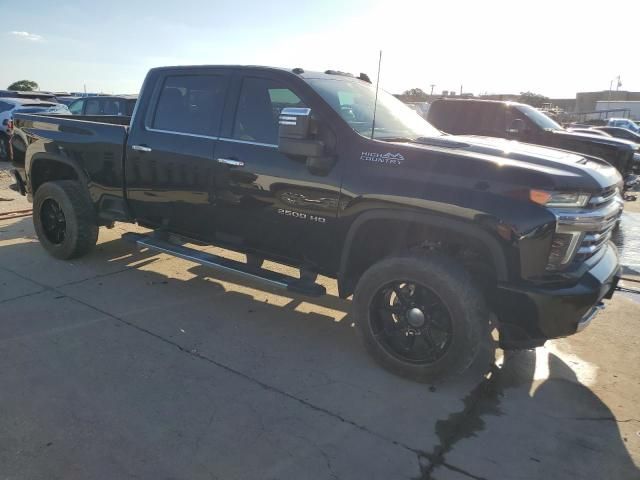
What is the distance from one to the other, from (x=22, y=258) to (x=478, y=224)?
499 centimetres

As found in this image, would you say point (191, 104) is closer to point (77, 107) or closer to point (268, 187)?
point (268, 187)

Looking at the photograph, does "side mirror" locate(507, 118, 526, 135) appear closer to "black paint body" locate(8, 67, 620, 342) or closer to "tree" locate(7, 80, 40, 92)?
"black paint body" locate(8, 67, 620, 342)

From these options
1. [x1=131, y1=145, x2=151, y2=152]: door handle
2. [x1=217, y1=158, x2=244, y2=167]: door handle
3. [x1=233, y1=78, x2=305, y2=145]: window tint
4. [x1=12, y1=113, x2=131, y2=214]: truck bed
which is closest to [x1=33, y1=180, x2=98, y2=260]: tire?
[x1=12, y1=113, x2=131, y2=214]: truck bed

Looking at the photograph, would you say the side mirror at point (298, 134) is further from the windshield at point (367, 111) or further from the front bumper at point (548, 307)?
the front bumper at point (548, 307)

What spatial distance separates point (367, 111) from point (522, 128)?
21.6 feet

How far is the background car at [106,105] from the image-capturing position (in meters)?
11.9

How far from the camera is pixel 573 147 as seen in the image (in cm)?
986

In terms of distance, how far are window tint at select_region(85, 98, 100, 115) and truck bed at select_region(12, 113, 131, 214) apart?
757 centimetres

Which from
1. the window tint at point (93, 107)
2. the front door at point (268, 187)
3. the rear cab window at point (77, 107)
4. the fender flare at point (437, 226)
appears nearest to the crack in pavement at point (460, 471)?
the fender flare at point (437, 226)

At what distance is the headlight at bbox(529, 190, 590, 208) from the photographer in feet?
9.57

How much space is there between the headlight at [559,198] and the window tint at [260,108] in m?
1.90

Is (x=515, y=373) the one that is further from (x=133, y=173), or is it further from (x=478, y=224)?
(x=133, y=173)

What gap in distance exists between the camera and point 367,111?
410 centimetres

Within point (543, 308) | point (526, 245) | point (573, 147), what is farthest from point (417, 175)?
point (573, 147)
